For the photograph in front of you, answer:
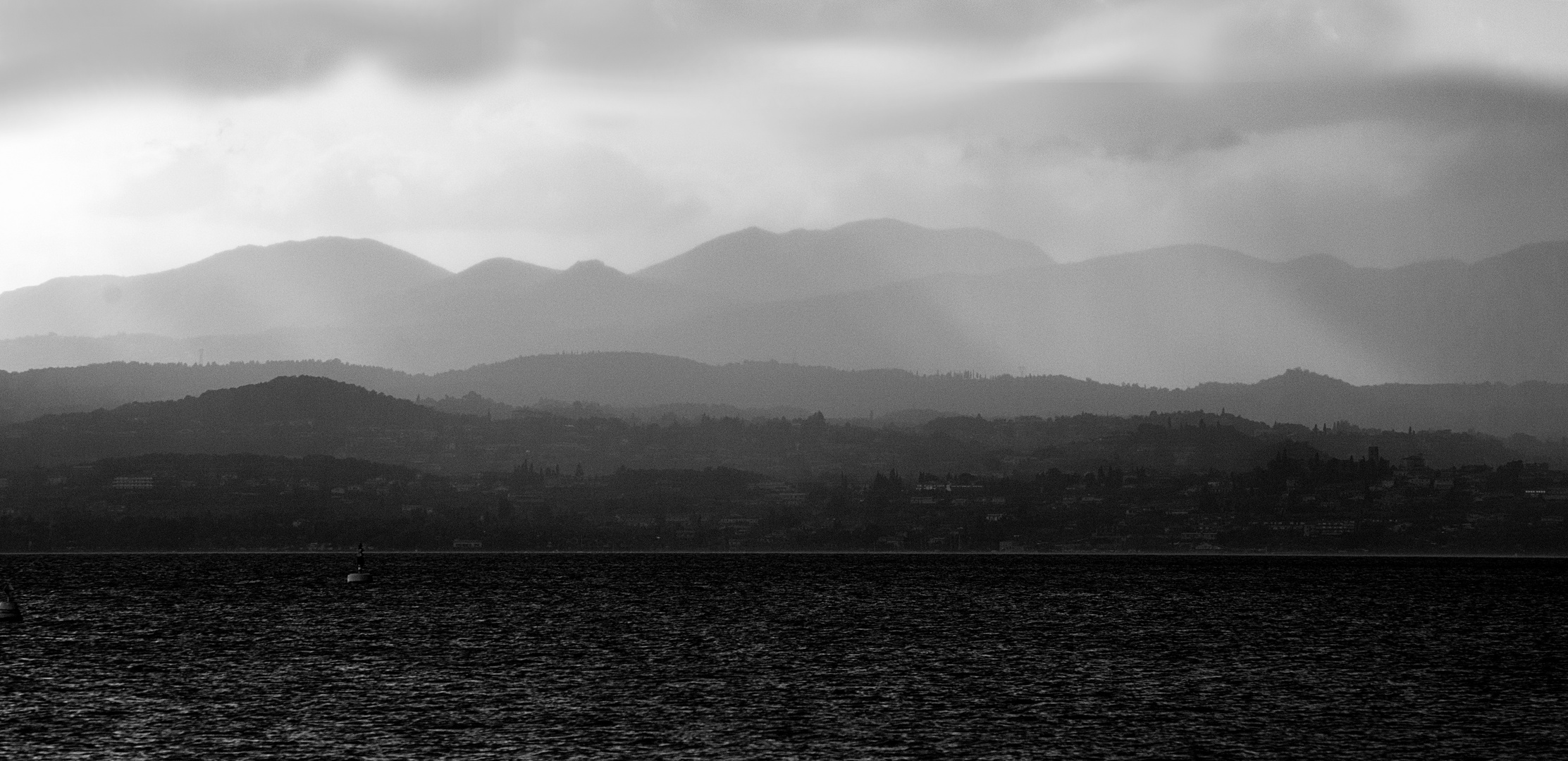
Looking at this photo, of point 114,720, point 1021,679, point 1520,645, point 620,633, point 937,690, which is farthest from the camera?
point 620,633

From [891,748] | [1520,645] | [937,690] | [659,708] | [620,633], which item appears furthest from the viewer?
[620,633]

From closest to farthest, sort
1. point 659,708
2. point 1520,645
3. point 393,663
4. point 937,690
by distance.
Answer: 1. point 659,708
2. point 937,690
3. point 393,663
4. point 1520,645

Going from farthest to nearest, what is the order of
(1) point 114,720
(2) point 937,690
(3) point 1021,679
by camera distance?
1. (3) point 1021,679
2. (2) point 937,690
3. (1) point 114,720

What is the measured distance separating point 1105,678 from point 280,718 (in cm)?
6620

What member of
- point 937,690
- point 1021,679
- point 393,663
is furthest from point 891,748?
point 393,663

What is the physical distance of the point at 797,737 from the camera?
104438mm

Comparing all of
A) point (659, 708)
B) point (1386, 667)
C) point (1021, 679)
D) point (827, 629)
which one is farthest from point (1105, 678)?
point (827, 629)

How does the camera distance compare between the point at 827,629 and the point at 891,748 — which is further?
the point at 827,629

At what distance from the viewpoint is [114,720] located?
367 ft

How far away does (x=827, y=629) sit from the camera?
645 feet

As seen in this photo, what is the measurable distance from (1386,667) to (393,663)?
3548 inches

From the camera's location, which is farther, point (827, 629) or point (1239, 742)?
point (827, 629)

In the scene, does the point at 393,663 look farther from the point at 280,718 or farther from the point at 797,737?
the point at 797,737

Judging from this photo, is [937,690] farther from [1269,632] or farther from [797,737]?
[1269,632]
